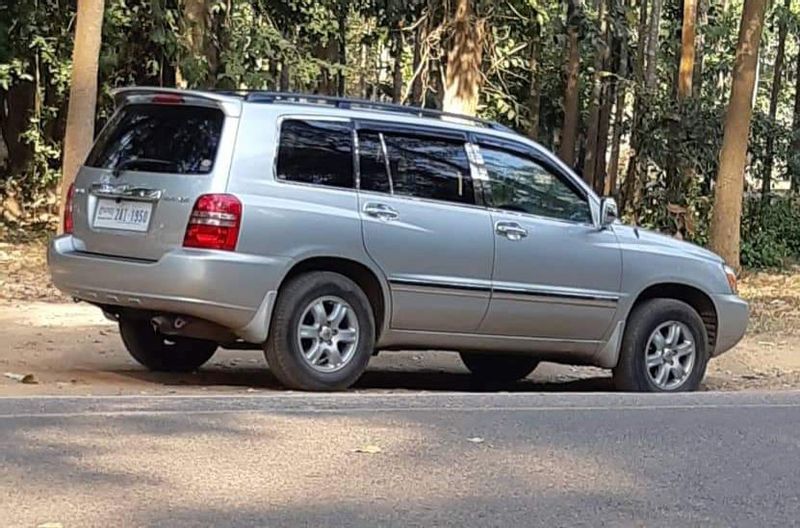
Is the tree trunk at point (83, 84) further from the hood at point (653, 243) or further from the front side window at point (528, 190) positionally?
the hood at point (653, 243)

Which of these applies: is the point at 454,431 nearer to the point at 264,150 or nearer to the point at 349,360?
the point at 349,360

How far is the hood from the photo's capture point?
9.42 metres

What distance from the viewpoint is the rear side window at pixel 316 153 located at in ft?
26.7

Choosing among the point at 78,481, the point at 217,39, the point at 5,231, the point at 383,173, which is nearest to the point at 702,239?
the point at 217,39

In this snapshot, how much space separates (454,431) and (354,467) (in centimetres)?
109

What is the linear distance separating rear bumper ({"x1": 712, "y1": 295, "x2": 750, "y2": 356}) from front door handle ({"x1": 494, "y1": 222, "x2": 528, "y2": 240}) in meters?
1.92

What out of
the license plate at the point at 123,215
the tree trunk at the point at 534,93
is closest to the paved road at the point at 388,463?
the license plate at the point at 123,215

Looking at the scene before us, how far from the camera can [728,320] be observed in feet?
32.7

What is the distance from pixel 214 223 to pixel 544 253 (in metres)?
2.56

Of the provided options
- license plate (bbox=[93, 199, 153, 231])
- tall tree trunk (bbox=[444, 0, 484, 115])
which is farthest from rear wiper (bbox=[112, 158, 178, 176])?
tall tree trunk (bbox=[444, 0, 484, 115])

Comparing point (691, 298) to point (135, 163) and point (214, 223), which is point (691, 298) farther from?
point (135, 163)

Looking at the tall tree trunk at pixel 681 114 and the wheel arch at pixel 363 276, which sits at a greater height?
the tall tree trunk at pixel 681 114

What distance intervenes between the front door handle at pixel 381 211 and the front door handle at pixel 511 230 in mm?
838

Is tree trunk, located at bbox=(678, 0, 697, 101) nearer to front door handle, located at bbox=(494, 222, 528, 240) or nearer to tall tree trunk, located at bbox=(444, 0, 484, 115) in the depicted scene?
tall tree trunk, located at bbox=(444, 0, 484, 115)
